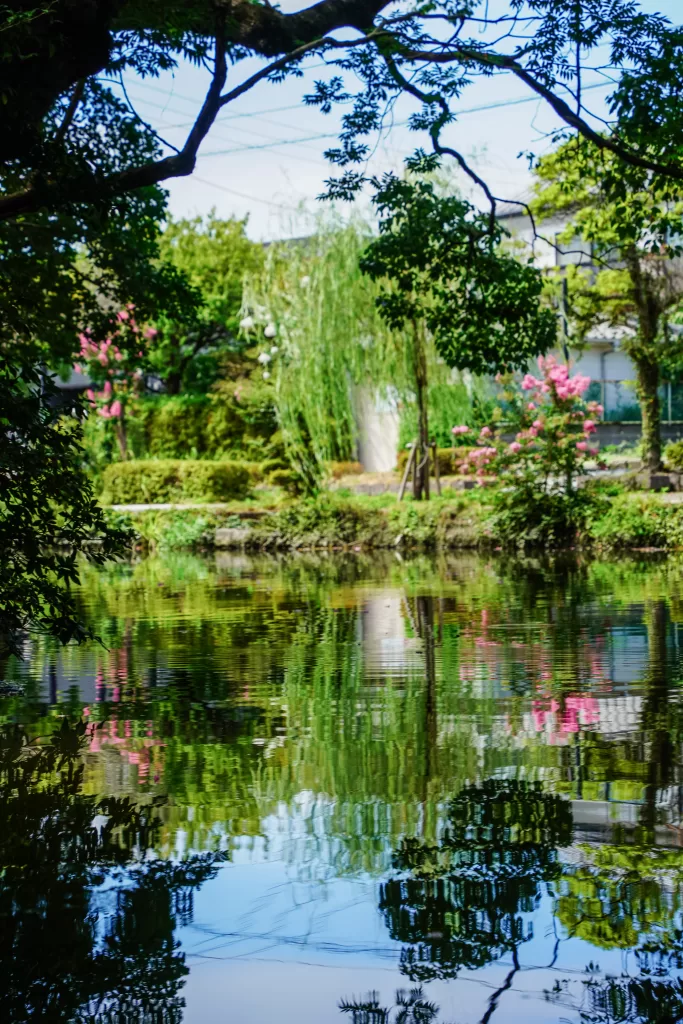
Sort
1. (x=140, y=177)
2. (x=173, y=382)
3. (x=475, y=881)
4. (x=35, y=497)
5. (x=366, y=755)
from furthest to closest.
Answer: (x=173, y=382) < (x=140, y=177) < (x=35, y=497) < (x=366, y=755) < (x=475, y=881)

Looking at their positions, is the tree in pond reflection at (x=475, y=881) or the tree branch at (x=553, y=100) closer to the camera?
the tree in pond reflection at (x=475, y=881)

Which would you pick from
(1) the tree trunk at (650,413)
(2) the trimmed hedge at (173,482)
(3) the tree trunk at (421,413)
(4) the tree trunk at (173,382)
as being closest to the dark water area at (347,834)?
(3) the tree trunk at (421,413)

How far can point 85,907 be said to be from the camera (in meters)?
4.02

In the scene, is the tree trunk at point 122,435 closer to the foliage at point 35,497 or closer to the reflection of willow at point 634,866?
the foliage at point 35,497

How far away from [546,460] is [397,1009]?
19742 millimetres

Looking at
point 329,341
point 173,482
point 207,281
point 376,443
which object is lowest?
point 173,482

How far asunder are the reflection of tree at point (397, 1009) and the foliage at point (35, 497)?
11.4 ft

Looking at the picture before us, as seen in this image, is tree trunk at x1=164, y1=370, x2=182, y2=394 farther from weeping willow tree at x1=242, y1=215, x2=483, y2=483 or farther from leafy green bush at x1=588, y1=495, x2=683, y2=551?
leafy green bush at x1=588, y1=495, x2=683, y2=551

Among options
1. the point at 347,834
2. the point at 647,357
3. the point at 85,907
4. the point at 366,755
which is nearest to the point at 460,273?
the point at 366,755

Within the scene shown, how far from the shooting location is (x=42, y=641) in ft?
39.5

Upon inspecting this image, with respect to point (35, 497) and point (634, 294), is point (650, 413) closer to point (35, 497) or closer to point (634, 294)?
point (634, 294)

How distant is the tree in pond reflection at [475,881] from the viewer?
3594 mm

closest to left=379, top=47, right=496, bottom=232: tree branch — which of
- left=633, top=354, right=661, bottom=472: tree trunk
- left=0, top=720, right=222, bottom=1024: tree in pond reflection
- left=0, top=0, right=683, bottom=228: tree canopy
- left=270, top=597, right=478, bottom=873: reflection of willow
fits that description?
left=0, top=0, right=683, bottom=228: tree canopy

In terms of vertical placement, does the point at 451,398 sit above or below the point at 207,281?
below
